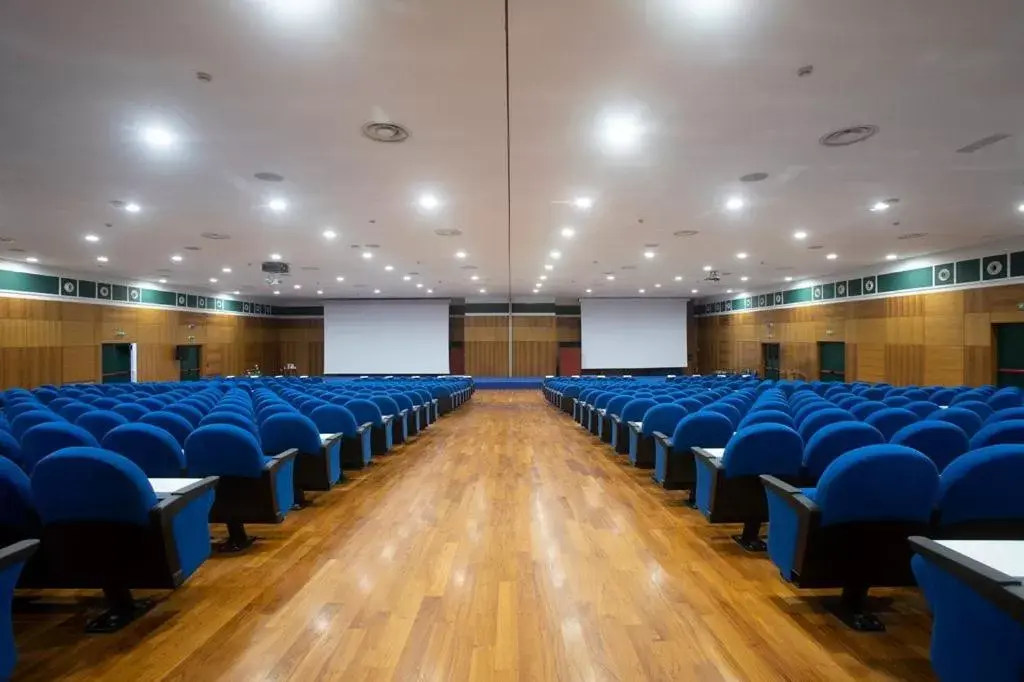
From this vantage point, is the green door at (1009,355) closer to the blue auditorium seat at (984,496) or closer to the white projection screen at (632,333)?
the blue auditorium seat at (984,496)

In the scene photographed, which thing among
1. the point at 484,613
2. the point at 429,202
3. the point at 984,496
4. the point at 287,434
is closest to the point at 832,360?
the point at 429,202

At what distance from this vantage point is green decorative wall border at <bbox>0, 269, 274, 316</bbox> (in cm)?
1505

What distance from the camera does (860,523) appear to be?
3.00m

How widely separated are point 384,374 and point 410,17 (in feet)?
84.0

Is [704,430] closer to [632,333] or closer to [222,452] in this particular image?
[222,452]

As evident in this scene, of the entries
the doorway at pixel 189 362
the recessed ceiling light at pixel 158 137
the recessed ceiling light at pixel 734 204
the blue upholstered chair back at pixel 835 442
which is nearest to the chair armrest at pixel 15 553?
the blue upholstered chair back at pixel 835 442

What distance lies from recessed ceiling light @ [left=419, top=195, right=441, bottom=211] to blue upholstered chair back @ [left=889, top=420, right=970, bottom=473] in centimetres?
717

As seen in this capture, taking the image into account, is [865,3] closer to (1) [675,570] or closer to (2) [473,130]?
(2) [473,130]

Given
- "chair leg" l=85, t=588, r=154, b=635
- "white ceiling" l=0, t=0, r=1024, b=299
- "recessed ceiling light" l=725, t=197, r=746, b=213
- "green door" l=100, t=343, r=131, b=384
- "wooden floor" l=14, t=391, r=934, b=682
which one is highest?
"recessed ceiling light" l=725, t=197, r=746, b=213

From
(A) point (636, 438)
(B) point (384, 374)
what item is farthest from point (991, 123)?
(B) point (384, 374)

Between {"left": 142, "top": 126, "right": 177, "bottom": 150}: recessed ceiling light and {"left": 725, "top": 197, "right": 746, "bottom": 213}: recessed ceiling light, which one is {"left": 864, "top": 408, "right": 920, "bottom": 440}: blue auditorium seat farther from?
{"left": 142, "top": 126, "right": 177, "bottom": 150}: recessed ceiling light

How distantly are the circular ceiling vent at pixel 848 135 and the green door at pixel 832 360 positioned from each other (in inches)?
588

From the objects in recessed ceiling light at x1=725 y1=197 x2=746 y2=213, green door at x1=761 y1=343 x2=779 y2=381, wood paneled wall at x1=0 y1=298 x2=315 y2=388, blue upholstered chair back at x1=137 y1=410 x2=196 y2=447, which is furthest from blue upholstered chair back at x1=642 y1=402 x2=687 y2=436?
green door at x1=761 y1=343 x2=779 y2=381

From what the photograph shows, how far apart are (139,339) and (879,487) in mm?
23311
